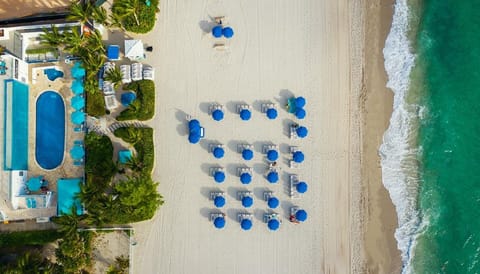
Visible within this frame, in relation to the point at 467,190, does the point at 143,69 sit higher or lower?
higher

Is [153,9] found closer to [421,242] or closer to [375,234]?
[375,234]

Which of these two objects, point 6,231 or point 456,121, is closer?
point 6,231

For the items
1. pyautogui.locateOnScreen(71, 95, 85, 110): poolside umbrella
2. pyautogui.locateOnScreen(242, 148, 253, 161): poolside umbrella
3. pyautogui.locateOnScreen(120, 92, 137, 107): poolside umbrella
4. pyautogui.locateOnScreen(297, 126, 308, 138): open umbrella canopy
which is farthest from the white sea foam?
pyautogui.locateOnScreen(71, 95, 85, 110): poolside umbrella

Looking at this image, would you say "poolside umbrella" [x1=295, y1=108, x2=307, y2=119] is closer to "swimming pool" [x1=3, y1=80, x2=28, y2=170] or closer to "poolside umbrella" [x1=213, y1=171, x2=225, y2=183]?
"poolside umbrella" [x1=213, y1=171, x2=225, y2=183]

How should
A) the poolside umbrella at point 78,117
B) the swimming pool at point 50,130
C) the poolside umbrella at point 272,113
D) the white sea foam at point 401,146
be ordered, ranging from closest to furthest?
the poolside umbrella at point 78,117 → the swimming pool at point 50,130 → the poolside umbrella at point 272,113 → the white sea foam at point 401,146

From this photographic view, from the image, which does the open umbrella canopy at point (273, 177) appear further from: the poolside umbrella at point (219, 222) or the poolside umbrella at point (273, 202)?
the poolside umbrella at point (219, 222)

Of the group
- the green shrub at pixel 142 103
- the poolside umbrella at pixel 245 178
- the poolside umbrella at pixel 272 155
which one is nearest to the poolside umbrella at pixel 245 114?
the poolside umbrella at pixel 272 155

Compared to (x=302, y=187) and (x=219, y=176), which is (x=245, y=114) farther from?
(x=302, y=187)

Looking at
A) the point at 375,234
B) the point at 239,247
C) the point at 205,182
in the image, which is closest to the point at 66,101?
the point at 205,182
